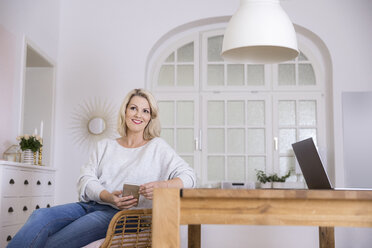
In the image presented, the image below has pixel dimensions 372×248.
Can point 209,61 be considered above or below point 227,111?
above

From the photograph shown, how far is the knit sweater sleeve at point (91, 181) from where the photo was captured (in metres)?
2.12

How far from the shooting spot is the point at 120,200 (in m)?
1.99

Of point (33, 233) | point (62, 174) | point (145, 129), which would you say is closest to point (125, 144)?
point (145, 129)

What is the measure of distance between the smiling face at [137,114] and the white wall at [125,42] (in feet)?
8.28

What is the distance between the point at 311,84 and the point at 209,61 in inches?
46.0

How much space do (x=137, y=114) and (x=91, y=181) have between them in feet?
1.39

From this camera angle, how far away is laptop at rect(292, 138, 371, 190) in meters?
1.74

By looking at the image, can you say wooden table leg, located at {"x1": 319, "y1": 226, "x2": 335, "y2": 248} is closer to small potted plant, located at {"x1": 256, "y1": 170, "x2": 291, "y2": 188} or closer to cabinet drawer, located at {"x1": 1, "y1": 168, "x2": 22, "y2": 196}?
cabinet drawer, located at {"x1": 1, "y1": 168, "x2": 22, "y2": 196}

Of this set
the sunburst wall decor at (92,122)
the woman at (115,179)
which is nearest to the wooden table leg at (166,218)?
the woman at (115,179)

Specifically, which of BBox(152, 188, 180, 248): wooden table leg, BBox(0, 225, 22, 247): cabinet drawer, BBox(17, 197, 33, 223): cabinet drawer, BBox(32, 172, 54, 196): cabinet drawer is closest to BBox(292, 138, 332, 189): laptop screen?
BBox(152, 188, 180, 248): wooden table leg

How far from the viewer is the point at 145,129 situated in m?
2.41

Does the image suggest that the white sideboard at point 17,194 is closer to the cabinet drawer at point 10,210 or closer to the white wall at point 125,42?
the cabinet drawer at point 10,210

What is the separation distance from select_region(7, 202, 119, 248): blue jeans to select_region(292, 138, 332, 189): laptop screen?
34.7 inches

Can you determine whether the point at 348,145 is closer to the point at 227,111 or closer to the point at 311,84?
the point at 311,84
